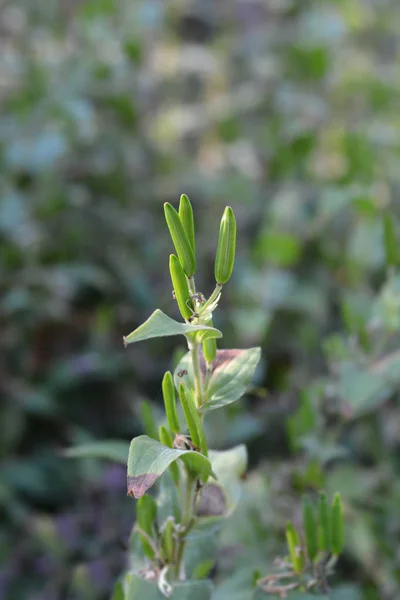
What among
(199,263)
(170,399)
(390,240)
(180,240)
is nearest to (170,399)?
(170,399)

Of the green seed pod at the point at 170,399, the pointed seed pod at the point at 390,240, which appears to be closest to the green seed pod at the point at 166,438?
the green seed pod at the point at 170,399

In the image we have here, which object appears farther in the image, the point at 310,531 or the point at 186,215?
the point at 310,531

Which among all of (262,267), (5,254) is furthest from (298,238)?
(5,254)

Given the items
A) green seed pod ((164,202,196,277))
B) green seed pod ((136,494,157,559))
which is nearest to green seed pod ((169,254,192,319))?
green seed pod ((164,202,196,277))

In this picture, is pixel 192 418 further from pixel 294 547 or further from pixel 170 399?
pixel 294 547

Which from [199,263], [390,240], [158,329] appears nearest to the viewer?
[158,329]

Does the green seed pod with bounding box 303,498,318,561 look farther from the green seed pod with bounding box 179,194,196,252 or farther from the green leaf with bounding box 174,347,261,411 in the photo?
the green seed pod with bounding box 179,194,196,252
